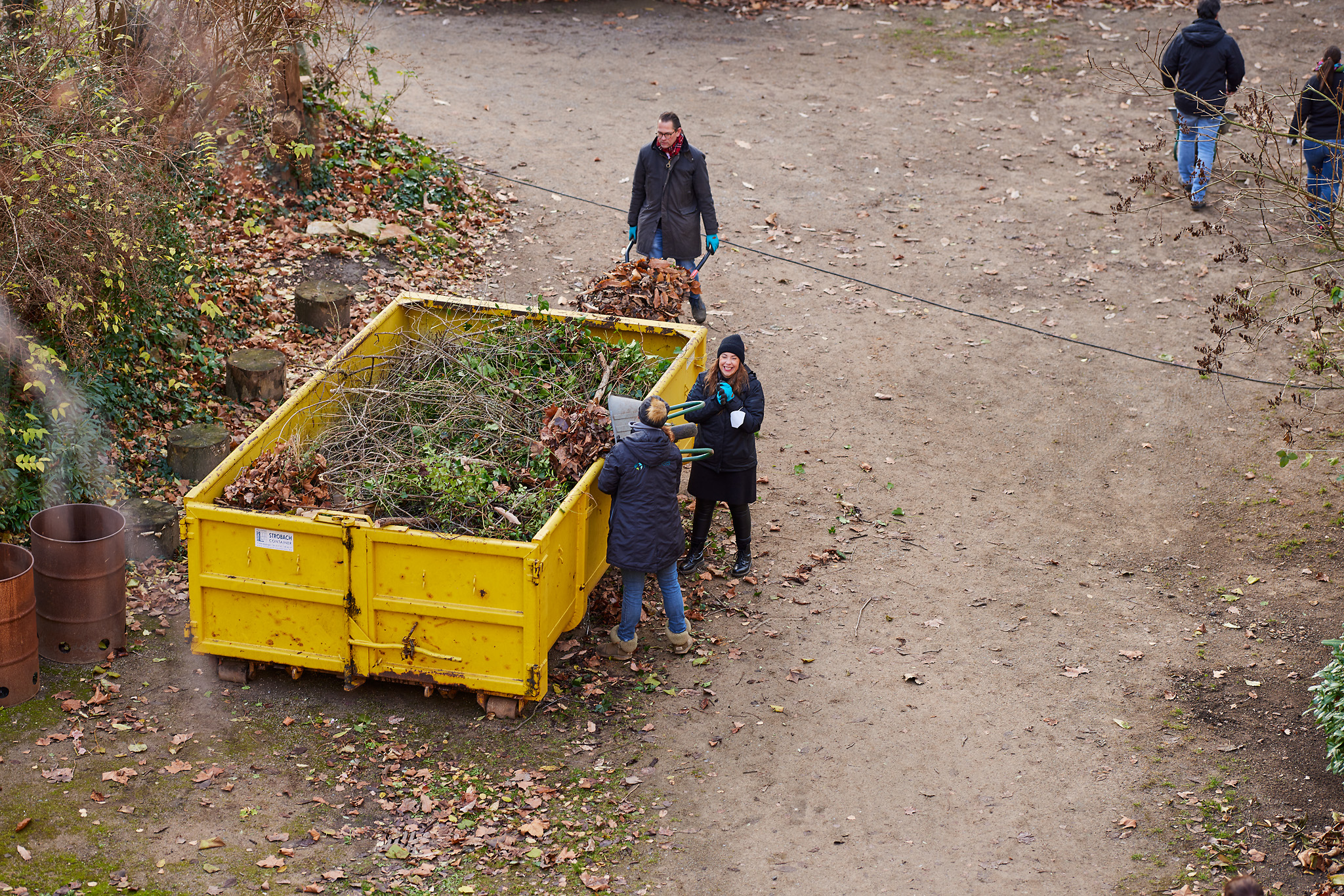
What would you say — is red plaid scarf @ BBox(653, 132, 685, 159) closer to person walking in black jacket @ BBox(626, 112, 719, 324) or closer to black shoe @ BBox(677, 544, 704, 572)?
person walking in black jacket @ BBox(626, 112, 719, 324)

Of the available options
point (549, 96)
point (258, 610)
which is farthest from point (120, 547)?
point (549, 96)

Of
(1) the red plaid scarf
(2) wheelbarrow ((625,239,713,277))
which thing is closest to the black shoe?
(2) wheelbarrow ((625,239,713,277))

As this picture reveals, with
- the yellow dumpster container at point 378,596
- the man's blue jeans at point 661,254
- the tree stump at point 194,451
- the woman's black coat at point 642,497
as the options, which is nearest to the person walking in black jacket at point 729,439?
the woman's black coat at point 642,497

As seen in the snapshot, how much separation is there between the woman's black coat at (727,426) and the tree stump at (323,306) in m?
4.20

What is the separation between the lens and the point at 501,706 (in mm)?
6934

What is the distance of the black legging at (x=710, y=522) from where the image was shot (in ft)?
27.5

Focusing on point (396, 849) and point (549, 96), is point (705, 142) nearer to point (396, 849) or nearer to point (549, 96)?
point (549, 96)

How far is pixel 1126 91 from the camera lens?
53.2 ft

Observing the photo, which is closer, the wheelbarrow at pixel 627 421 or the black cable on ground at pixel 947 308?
the wheelbarrow at pixel 627 421

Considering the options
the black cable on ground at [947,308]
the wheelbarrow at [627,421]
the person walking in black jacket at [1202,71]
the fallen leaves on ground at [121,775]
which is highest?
the person walking in black jacket at [1202,71]

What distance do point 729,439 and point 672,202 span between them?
355 cm

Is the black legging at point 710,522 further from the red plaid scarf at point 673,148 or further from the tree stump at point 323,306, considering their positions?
the tree stump at point 323,306

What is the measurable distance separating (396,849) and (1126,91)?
563 inches

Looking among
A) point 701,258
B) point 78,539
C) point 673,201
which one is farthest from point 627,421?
point 701,258
